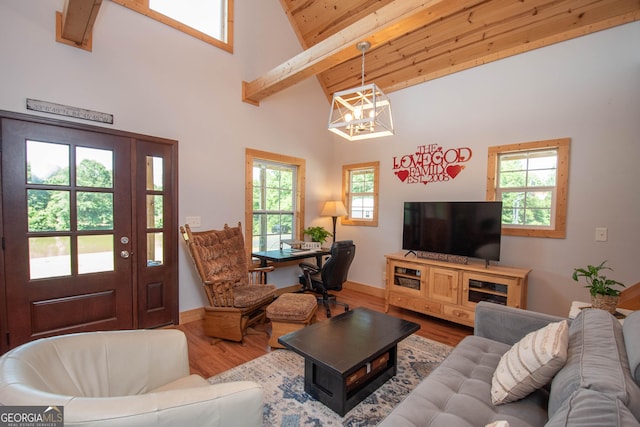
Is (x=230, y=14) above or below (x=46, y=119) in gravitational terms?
above

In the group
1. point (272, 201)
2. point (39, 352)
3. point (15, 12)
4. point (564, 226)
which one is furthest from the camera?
point (272, 201)

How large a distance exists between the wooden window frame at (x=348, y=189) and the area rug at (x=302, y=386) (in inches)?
86.3

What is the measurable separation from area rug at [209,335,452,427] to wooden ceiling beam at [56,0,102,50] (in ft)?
10.3

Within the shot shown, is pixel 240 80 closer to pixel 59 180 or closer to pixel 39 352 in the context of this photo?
pixel 59 180

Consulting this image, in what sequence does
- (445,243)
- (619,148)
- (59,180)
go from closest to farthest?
1. (59,180)
2. (619,148)
3. (445,243)

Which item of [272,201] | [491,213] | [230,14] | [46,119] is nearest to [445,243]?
[491,213]

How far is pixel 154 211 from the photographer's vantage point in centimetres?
314

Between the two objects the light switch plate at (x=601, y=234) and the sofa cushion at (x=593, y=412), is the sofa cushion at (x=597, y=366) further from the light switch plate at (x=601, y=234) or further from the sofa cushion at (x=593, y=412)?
the light switch plate at (x=601, y=234)

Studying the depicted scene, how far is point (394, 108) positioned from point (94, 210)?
4.14 metres

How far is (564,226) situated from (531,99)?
1.50 metres

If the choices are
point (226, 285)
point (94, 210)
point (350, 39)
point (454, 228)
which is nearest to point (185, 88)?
point (94, 210)

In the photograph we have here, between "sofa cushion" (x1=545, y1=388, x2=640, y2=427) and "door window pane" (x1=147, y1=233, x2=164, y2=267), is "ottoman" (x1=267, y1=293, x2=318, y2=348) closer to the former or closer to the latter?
"door window pane" (x1=147, y1=233, x2=164, y2=267)

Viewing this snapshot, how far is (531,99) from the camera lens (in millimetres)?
3225

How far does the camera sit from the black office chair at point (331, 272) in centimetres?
344
